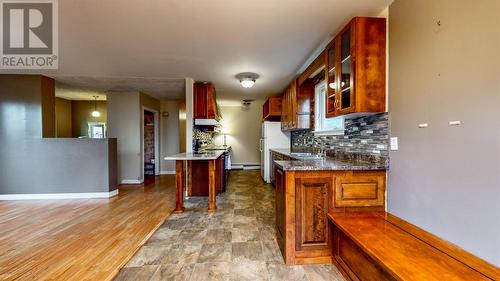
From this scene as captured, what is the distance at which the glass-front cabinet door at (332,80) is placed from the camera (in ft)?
8.13

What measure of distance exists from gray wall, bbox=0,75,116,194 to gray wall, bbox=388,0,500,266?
5.07 m

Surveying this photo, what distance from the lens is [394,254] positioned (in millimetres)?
1414

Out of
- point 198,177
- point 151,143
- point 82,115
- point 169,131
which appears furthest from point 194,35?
point 82,115

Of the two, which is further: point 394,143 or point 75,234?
point 75,234

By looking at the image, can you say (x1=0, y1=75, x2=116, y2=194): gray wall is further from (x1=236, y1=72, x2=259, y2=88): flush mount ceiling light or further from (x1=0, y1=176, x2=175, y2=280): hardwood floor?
(x1=236, y1=72, x2=259, y2=88): flush mount ceiling light

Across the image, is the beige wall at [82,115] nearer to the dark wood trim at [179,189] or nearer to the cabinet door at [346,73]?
the dark wood trim at [179,189]

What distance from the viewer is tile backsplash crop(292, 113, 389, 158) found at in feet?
7.34

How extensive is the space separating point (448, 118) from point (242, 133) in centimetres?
711

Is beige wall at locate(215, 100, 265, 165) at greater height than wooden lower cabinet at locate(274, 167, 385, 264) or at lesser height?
greater

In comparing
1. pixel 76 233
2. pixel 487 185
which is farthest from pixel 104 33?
pixel 487 185

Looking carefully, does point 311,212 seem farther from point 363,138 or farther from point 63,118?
point 63,118

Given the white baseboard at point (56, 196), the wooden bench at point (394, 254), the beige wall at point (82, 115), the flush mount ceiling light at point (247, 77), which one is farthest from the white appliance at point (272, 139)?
the beige wall at point (82, 115)

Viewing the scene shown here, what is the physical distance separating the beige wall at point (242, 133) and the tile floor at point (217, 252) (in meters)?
4.72

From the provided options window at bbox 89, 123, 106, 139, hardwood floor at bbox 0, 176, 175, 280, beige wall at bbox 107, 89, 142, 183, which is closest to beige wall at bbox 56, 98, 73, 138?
window at bbox 89, 123, 106, 139
